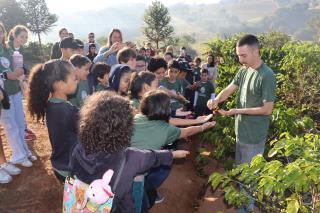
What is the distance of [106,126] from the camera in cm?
208

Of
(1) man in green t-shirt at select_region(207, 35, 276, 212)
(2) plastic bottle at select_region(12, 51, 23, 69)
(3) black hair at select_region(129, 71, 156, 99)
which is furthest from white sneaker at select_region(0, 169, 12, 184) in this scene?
(1) man in green t-shirt at select_region(207, 35, 276, 212)

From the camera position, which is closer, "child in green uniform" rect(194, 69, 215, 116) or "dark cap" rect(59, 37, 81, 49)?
"dark cap" rect(59, 37, 81, 49)

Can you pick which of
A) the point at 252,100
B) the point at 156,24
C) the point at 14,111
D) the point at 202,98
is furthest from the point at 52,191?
the point at 156,24

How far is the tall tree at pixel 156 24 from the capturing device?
40.8m

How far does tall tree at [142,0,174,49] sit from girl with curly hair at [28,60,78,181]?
38248 millimetres

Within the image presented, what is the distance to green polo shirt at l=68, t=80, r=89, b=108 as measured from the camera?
13.5 ft

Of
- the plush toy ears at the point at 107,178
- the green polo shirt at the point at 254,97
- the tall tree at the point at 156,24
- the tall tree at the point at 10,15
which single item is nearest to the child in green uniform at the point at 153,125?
the plush toy ears at the point at 107,178

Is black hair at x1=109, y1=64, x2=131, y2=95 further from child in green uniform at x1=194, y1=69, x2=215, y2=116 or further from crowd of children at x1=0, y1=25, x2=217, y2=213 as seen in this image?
child in green uniform at x1=194, y1=69, x2=215, y2=116

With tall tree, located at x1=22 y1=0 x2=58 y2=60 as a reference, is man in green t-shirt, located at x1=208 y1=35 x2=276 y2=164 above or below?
below

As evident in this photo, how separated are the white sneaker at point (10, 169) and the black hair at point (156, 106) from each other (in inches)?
97.6

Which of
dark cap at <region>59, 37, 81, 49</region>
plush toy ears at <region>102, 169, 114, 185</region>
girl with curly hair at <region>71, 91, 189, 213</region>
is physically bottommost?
plush toy ears at <region>102, 169, 114, 185</region>

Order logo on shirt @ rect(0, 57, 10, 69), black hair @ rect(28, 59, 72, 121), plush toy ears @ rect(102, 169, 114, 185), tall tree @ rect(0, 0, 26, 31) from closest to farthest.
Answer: plush toy ears @ rect(102, 169, 114, 185), black hair @ rect(28, 59, 72, 121), logo on shirt @ rect(0, 57, 10, 69), tall tree @ rect(0, 0, 26, 31)

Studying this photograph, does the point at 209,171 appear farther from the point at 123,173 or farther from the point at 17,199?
the point at 123,173

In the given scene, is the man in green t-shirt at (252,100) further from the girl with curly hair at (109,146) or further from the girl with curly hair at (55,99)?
the girl with curly hair at (109,146)
